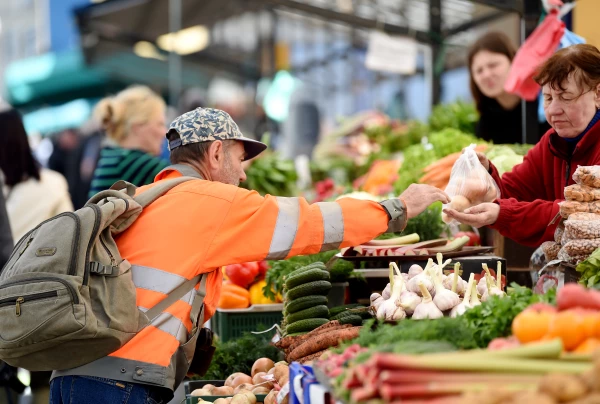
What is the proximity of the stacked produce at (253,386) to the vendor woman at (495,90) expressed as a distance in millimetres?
3187

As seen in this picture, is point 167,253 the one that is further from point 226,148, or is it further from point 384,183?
point 384,183

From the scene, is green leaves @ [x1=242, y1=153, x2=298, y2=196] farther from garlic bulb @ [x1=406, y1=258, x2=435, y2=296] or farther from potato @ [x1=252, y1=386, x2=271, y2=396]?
garlic bulb @ [x1=406, y1=258, x2=435, y2=296]

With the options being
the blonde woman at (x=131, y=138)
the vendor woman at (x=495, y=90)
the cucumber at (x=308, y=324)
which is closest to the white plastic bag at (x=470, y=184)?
the cucumber at (x=308, y=324)

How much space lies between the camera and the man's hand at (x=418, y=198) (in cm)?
374

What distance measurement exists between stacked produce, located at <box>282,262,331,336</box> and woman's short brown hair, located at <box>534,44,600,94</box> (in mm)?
1550

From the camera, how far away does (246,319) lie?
5.54m

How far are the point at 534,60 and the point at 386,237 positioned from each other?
172 centimetres

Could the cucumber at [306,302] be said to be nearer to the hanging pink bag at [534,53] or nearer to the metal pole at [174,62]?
the hanging pink bag at [534,53]

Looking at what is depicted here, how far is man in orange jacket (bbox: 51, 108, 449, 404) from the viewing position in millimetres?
3514

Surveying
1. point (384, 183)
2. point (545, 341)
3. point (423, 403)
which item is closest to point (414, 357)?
point (423, 403)

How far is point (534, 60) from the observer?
18.9 feet

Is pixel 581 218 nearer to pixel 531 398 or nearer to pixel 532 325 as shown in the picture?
pixel 532 325

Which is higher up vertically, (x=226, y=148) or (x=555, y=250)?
(x=226, y=148)

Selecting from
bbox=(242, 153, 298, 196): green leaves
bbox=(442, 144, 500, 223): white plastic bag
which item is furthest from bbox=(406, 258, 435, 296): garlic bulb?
bbox=(242, 153, 298, 196): green leaves
